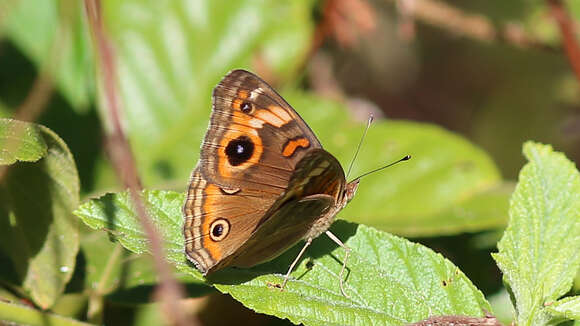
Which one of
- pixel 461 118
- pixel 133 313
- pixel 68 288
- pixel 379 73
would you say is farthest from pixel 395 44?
pixel 68 288

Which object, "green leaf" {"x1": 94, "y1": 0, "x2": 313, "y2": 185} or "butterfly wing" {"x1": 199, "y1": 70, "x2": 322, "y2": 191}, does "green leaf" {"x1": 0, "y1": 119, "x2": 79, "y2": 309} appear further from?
"green leaf" {"x1": 94, "y1": 0, "x2": 313, "y2": 185}

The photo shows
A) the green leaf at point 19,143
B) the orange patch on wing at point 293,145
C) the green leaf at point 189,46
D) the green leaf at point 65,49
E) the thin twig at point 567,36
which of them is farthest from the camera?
the green leaf at point 189,46

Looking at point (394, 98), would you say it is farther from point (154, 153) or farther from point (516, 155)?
point (154, 153)

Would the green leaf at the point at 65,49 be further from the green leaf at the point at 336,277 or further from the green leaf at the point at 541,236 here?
the green leaf at the point at 541,236

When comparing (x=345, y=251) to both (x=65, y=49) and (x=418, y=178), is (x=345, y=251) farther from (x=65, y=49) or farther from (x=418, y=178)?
(x=65, y=49)

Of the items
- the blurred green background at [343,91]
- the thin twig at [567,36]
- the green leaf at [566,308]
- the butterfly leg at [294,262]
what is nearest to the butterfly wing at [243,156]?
the butterfly leg at [294,262]

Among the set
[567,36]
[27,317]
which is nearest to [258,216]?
[27,317]
